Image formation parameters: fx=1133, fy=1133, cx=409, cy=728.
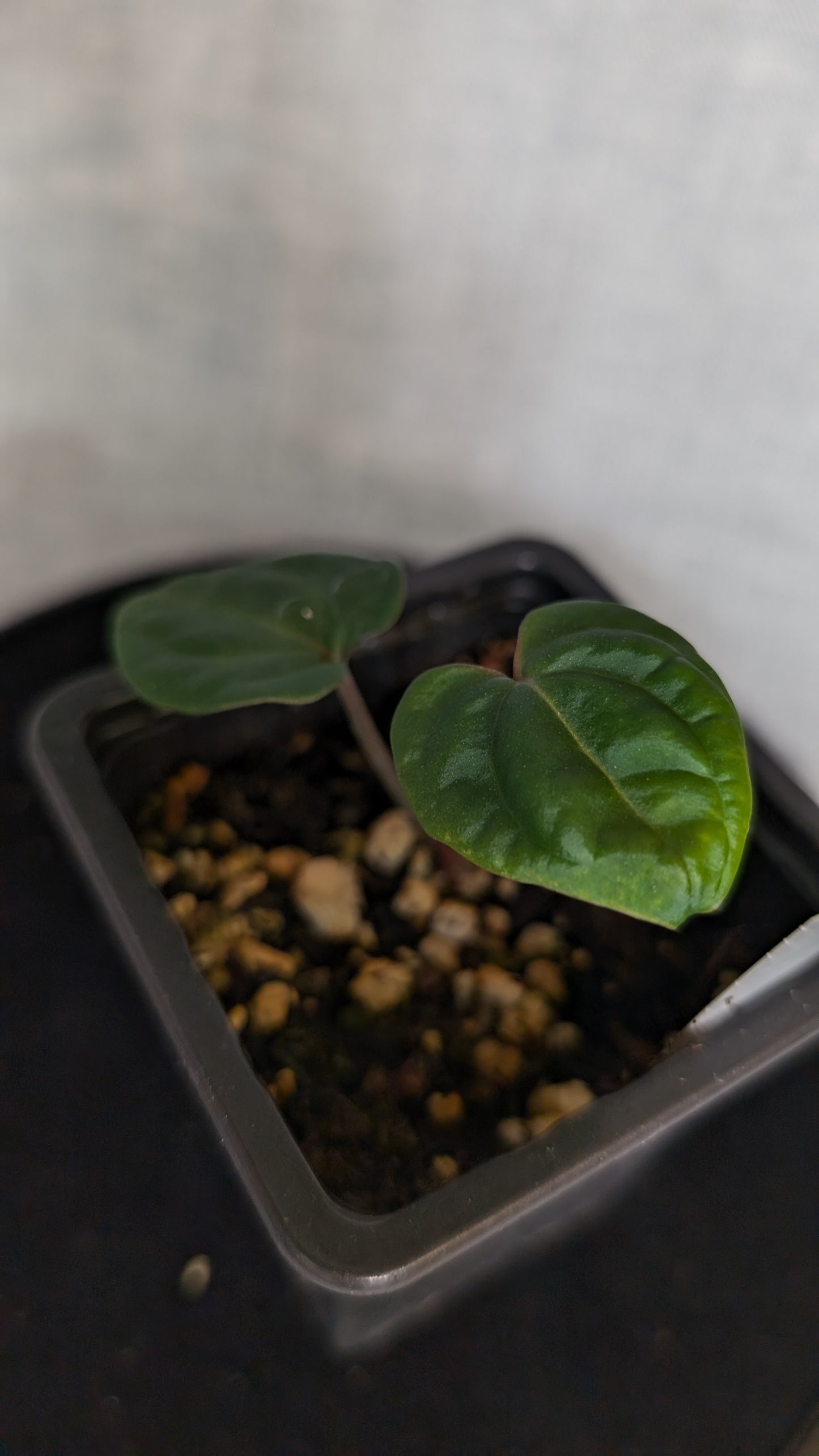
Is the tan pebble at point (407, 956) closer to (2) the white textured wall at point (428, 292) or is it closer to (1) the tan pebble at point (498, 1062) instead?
(1) the tan pebble at point (498, 1062)

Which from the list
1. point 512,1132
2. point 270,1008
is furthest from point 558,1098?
point 270,1008

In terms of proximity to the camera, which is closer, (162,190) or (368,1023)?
(368,1023)

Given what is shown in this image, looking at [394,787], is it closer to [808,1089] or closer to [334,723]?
[334,723]

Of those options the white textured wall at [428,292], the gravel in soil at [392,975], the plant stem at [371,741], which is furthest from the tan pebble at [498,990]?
the white textured wall at [428,292]

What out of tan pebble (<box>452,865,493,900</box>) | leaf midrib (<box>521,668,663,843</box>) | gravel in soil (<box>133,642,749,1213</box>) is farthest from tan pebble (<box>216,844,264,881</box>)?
leaf midrib (<box>521,668,663,843</box>)

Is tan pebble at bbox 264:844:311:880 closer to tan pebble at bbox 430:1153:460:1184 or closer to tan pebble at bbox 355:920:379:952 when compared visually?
tan pebble at bbox 355:920:379:952

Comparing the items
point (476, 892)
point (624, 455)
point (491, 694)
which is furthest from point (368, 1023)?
point (624, 455)

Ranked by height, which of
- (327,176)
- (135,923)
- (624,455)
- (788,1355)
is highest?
(327,176)

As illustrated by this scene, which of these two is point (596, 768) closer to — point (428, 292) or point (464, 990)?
point (464, 990)
